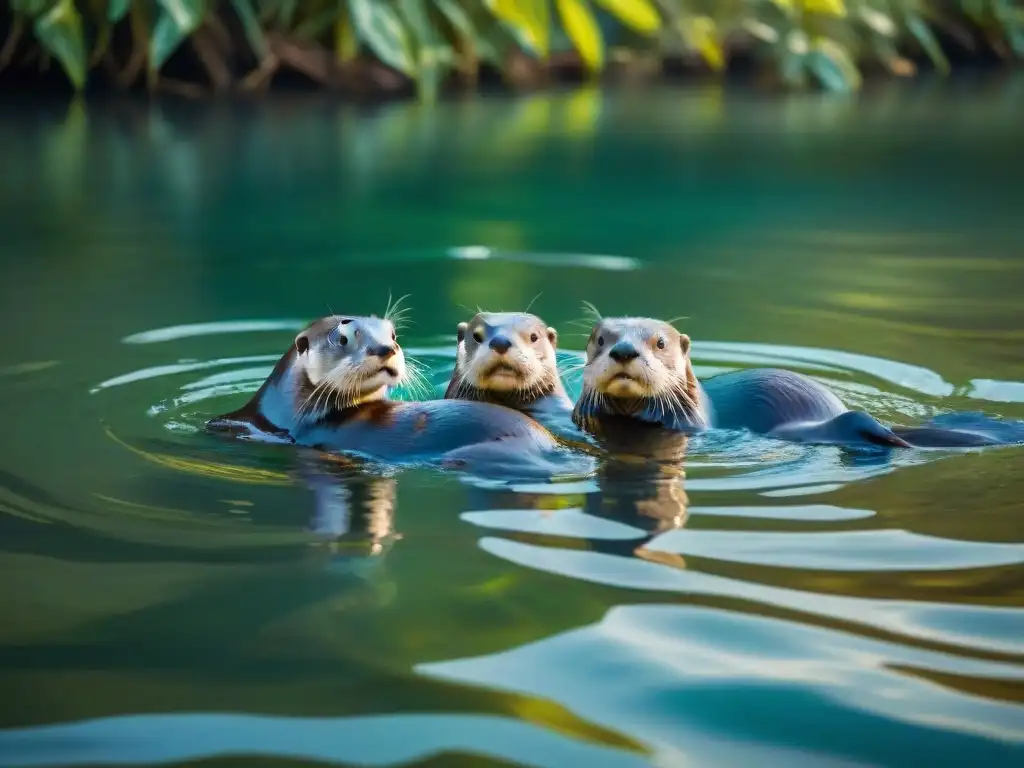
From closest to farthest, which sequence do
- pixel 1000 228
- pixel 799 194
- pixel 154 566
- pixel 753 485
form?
pixel 154 566 < pixel 753 485 < pixel 1000 228 < pixel 799 194

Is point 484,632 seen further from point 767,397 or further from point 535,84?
point 535,84

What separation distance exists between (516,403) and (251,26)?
10346 mm

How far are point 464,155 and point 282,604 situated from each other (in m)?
8.57

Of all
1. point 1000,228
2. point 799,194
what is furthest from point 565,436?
point 799,194

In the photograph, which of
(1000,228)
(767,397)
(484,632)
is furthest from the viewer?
(1000,228)

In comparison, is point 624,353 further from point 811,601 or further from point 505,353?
point 811,601

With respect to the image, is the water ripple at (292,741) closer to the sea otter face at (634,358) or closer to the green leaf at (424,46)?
the sea otter face at (634,358)

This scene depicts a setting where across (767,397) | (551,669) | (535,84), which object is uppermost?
(535,84)

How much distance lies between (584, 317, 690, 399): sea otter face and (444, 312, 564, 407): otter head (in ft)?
0.58

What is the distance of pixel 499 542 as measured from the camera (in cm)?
321

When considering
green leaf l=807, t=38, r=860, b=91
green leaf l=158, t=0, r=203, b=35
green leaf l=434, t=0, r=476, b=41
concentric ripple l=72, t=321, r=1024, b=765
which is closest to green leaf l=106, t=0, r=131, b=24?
green leaf l=158, t=0, r=203, b=35

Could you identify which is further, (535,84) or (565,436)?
(535,84)

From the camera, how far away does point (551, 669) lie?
256 centimetres

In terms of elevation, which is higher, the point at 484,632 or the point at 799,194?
the point at 799,194
